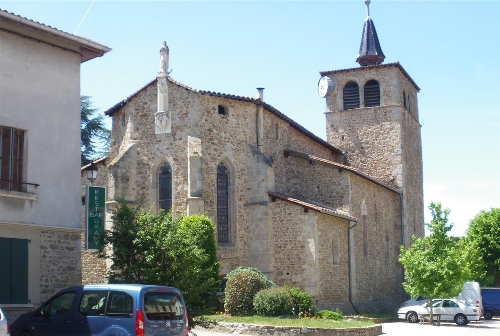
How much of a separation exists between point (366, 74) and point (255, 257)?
16.7 m

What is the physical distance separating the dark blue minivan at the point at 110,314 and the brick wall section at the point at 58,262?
313 cm

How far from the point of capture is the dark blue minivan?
1255 cm

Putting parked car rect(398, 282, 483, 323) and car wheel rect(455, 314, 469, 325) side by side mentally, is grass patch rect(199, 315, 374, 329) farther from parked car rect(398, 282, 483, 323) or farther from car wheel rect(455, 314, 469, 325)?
car wheel rect(455, 314, 469, 325)

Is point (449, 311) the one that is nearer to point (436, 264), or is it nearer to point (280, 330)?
point (436, 264)

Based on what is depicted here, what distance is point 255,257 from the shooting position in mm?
28688

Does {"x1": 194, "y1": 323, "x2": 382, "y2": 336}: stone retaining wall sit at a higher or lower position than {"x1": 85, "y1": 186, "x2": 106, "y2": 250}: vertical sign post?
lower

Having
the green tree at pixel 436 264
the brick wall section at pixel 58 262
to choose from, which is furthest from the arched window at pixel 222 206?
the brick wall section at pixel 58 262

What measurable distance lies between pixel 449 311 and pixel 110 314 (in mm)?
21685

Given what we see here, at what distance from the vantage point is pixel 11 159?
16516mm

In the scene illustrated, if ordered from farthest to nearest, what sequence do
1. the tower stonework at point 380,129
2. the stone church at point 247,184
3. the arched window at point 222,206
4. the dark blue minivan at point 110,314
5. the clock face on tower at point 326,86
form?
the clock face on tower at point 326,86 < the tower stonework at point 380,129 < the arched window at point 222,206 < the stone church at point 247,184 < the dark blue minivan at point 110,314

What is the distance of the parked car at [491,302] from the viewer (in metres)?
36.9

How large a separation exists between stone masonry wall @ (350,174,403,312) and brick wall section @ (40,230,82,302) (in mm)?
16480

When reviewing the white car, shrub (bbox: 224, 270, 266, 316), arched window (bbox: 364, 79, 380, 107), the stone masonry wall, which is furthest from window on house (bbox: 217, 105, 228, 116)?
arched window (bbox: 364, 79, 380, 107)

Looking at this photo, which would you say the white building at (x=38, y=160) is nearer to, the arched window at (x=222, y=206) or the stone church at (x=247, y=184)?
the stone church at (x=247, y=184)
